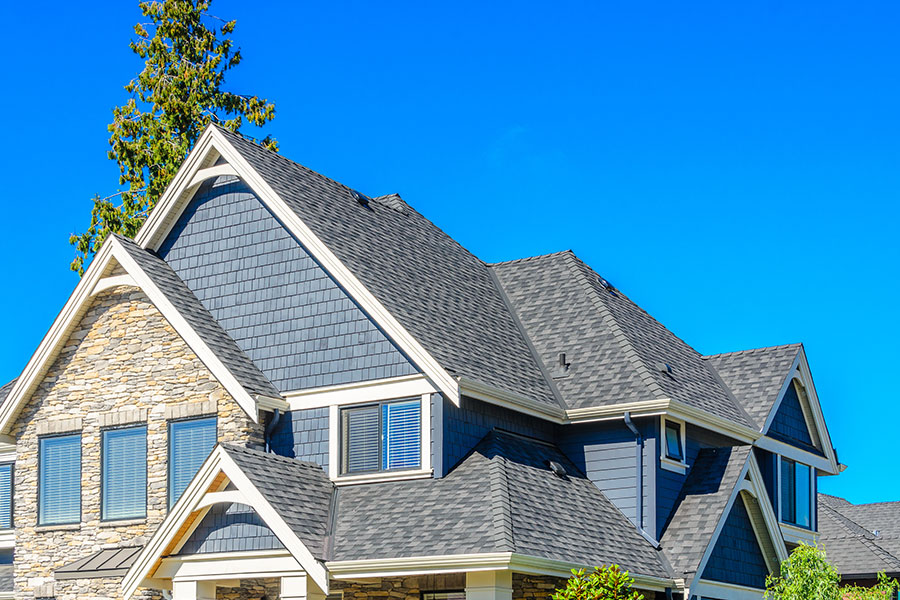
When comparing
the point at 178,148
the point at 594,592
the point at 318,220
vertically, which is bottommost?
the point at 594,592

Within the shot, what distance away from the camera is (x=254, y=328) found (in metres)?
23.5

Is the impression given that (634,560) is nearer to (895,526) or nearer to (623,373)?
(623,373)

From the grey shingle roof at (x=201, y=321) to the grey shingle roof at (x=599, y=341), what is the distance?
6.04 m

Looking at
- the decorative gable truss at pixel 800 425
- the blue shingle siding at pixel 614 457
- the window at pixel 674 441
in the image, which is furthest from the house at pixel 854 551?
the blue shingle siding at pixel 614 457

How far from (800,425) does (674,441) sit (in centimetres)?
687

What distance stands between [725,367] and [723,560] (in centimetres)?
689

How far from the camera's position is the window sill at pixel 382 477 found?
21188mm

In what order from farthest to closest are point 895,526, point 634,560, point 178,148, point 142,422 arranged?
point 895,526
point 178,148
point 142,422
point 634,560

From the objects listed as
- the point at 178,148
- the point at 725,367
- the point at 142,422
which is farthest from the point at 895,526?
the point at 142,422

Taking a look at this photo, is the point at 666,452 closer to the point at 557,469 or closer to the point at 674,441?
the point at 674,441

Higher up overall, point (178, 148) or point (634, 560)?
point (178, 148)

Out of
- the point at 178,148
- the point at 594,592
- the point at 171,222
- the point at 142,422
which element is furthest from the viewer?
the point at 178,148

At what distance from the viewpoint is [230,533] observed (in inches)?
781

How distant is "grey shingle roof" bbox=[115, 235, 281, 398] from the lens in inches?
882
